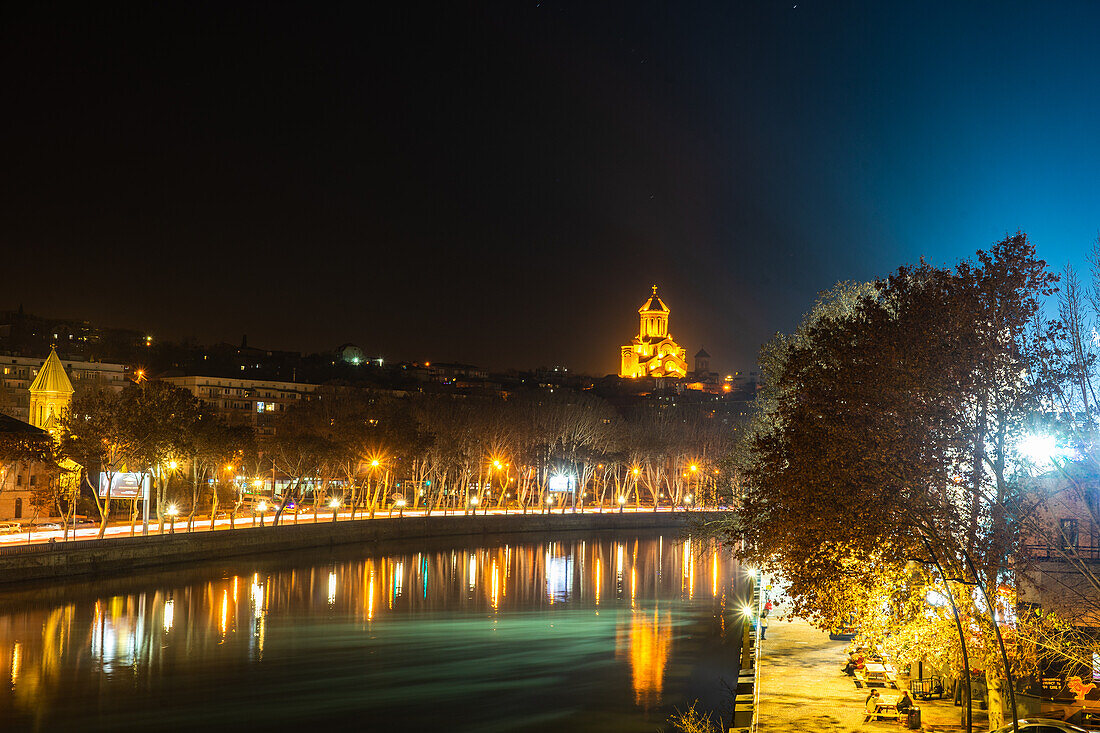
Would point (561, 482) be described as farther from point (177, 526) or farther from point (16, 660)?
point (16, 660)

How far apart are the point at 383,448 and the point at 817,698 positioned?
49.6 metres

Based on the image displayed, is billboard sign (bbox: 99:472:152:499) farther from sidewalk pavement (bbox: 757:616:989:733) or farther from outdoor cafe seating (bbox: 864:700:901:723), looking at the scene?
outdoor cafe seating (bbox: 864:700:901:723)

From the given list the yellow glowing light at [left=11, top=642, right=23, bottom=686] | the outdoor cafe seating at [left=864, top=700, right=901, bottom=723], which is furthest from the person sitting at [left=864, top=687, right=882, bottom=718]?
the yellow glowing light at [left=11, top=642, right=23, bottom=686]

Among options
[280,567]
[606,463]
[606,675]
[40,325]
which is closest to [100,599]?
[280,567]

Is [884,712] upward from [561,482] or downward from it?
downward

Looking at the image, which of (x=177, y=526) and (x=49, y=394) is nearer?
(x=177, y=526)

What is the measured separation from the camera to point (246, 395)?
410 ft

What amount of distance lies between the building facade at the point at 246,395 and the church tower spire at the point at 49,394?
5091 centimetres

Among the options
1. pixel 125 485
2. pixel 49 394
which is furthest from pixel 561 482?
pixel 125 485

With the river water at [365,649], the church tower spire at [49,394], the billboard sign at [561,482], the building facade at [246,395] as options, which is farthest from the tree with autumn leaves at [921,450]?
the building facade at [246,395]

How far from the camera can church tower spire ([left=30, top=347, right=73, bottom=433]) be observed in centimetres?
6356

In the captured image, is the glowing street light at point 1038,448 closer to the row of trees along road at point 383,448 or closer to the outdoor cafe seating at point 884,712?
the outdoor cafe seating at point 884,712

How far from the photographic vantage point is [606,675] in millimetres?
28938

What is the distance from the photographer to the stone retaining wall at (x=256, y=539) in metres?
40.9
